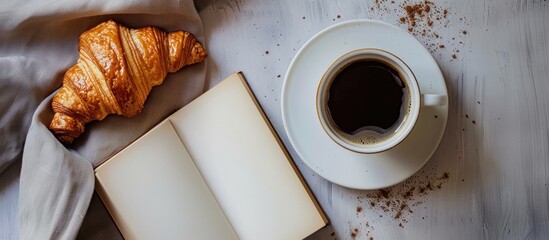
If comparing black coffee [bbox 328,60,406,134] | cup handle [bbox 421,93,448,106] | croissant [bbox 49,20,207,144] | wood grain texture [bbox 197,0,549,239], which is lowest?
wood grain texture [bbox 197,0,549,239]

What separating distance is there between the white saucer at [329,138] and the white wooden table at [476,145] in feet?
0.32

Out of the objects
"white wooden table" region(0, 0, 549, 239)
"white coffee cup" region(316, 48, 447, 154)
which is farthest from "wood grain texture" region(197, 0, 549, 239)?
"white coffee cup" region(316, 48, 447, 154)

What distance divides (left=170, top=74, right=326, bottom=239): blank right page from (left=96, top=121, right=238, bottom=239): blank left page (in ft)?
0.10

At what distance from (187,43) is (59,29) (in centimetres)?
27

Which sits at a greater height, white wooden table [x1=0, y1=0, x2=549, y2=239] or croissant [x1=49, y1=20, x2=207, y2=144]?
croissant [x1=49, y1=20, x2=207, y2=144]

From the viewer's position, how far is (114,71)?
41.6 inches

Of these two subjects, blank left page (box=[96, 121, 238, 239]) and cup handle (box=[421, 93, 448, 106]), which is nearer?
cup handle (box=[421, 93, 448, 106])

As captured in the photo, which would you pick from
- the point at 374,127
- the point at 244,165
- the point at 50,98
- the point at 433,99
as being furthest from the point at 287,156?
the point at 50,98

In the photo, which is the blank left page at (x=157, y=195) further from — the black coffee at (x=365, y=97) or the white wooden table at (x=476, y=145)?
the black coffee at (x=365, y=97)

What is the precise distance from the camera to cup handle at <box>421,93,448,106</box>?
92cm

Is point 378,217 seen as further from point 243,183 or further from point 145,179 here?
point 145,179

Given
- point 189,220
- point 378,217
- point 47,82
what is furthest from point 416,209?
point 47,82

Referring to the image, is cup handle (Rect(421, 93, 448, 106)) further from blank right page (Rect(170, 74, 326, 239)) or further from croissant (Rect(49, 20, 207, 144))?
croissant (Rect(49, 20, 207, 144))

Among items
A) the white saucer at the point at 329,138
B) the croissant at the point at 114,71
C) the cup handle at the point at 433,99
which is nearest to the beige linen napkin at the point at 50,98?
the croissant at the point at 114,71
